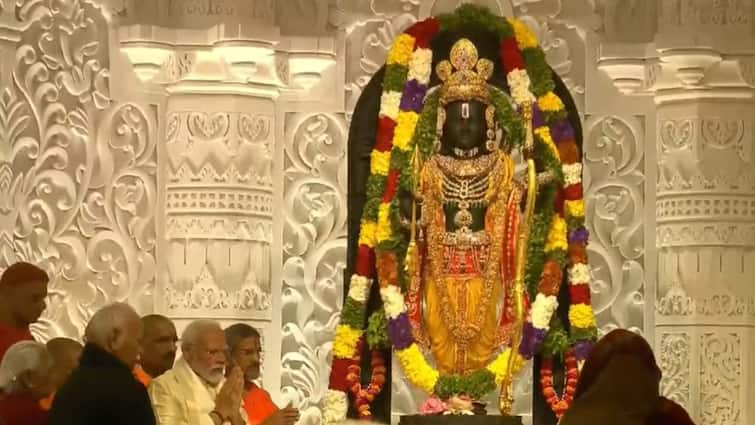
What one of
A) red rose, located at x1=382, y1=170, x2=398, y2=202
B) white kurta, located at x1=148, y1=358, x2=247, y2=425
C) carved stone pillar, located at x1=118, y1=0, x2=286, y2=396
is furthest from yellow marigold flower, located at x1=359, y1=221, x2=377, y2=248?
white kurta, located at x1=148, y1=358, x2=247, y2=425

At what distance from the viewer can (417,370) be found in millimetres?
10648

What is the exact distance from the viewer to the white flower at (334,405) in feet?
35.0

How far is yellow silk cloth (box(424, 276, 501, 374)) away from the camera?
10.7 meters

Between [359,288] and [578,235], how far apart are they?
1.07 meters

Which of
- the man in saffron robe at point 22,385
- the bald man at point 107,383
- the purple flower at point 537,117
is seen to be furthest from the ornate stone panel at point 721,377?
the man in saffron robe at point 22,385

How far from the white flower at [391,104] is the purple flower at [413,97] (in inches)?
1.0

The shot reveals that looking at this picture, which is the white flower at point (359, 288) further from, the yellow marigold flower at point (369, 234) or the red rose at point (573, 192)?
the red rose at point (573, 192)

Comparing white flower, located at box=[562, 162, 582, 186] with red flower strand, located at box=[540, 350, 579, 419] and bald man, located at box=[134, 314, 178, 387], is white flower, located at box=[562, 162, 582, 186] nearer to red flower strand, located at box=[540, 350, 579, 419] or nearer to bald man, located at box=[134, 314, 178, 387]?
red flower strand, located at box=[540, 350, 579, 419]

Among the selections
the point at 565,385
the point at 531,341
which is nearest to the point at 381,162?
the point at 531,341

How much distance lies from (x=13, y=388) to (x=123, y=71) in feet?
11.5

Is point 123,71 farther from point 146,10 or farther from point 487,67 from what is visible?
point 487,67

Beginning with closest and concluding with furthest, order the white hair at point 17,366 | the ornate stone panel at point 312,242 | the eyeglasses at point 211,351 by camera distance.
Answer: the white hair at point 17,366 → the eyeglasses at point 211,351 → the ornate stone panel at point 312,242

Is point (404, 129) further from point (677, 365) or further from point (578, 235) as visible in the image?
point (677, 365)

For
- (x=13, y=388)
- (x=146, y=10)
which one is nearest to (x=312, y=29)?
(x=146, y=10)
